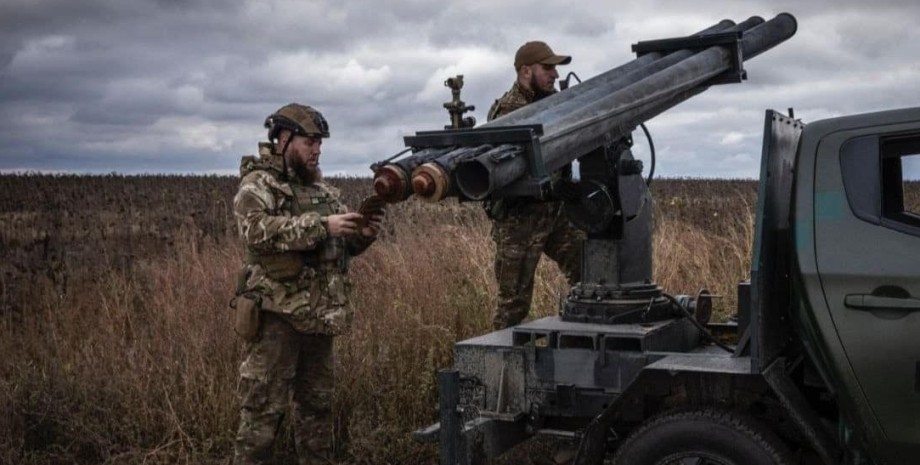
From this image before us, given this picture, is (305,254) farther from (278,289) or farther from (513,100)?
(513,100)

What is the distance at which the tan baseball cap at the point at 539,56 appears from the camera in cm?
663

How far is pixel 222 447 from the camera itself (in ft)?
20.5

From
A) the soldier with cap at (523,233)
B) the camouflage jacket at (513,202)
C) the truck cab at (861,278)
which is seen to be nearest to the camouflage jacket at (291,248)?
the camouflage jacket at (513,202)

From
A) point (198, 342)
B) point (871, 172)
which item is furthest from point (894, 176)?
point (198, 342)

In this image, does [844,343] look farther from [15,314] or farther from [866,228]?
[15,314]

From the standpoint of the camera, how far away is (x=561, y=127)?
4.28m

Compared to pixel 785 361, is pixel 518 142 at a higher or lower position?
higher

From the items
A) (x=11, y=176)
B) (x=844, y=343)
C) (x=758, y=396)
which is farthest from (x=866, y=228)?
(x=11, y=176)

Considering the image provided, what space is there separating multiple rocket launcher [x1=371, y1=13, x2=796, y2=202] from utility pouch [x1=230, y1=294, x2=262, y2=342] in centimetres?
133

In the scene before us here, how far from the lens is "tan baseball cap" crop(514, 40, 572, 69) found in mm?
6633

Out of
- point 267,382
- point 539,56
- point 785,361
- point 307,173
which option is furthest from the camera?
point 539,56

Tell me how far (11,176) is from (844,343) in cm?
3506

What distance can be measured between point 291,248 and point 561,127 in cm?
149

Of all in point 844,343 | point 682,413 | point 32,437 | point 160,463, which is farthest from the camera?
point 32,437
